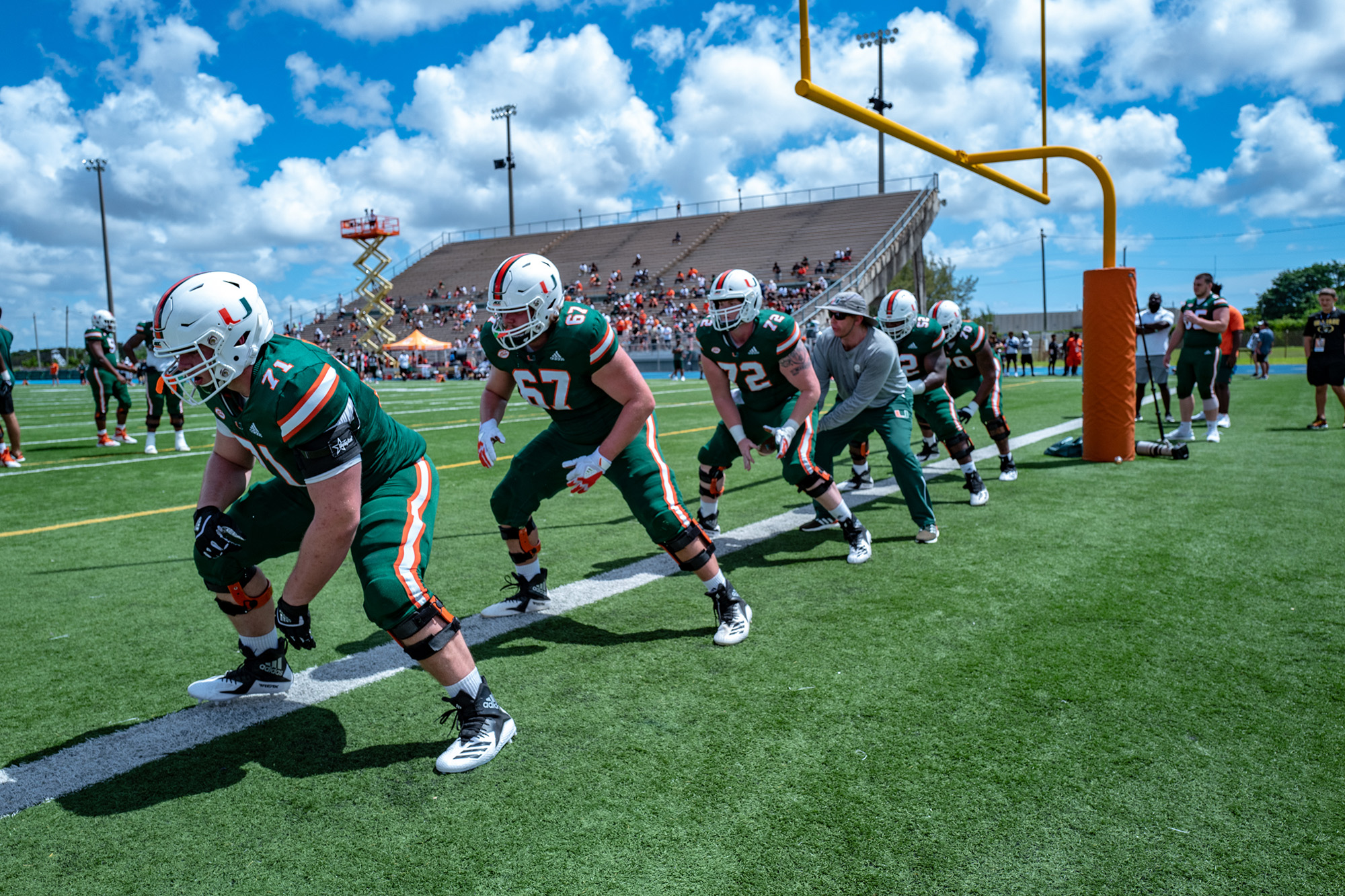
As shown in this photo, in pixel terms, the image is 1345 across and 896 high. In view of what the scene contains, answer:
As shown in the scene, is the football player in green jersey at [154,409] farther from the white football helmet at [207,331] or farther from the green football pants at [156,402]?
the white football helmet at [207,331]

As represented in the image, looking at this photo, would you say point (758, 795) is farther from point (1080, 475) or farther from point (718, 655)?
point (1080, 475)

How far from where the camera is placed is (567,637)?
165 inches

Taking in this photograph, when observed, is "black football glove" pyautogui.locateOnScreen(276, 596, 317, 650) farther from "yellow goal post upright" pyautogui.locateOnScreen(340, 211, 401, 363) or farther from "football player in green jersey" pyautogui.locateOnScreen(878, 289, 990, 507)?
"yellow goal post upright" pyautogui.locateOnScreen(340, 211, 401, 363)

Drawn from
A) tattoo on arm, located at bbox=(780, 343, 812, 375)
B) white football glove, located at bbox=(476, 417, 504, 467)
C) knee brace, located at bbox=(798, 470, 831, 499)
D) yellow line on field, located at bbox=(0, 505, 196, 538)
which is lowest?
yellow line on field, located at bbox=(0, 505, 196, 538)

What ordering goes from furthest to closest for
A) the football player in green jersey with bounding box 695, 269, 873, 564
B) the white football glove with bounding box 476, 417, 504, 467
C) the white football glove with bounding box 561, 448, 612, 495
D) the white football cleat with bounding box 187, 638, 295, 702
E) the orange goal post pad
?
1. the orange goal post pad
2. the football player in green jersey with bounding box 695, 269, 873, 564
3. the white football glove with bounding box 476, 417, 504, 467
4. the white football glove with bounding box 561, 448, 612, 495
5. the white football cleat with bounding box 187, 638, 295, 702

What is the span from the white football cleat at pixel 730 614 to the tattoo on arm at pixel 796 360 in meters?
1.73

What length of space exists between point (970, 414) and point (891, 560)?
396 centimetres

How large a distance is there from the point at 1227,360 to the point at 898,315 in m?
7.19

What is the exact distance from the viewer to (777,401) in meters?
5.73

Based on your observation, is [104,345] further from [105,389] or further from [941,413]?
[941,413]

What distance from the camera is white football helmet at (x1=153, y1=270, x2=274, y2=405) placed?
262 centimetres

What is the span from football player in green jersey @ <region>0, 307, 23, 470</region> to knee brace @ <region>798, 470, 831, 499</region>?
9555mm

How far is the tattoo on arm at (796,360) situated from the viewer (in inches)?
208

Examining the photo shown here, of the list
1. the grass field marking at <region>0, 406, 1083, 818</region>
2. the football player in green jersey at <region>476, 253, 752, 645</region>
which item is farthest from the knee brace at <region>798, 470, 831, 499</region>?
the football player in green jersey at <region>476, 253, 752, 645</region>
